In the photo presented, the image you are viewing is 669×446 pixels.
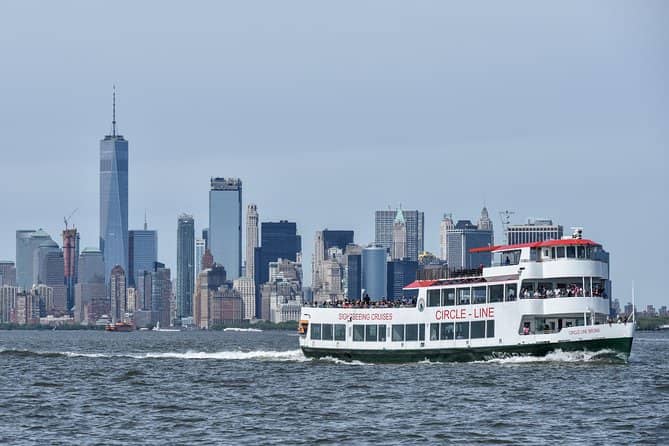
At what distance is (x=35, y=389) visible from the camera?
82.4 meters

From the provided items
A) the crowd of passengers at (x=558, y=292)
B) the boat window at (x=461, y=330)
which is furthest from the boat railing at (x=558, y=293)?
the boat window at (x=461, y=330)

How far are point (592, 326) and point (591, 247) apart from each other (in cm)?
569

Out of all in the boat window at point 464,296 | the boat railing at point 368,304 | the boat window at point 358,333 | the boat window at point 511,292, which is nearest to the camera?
the boat window at point 511,292

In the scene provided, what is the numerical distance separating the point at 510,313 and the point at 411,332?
875 centimetres

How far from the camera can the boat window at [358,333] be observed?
9675 cm

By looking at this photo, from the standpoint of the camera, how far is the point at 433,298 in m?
93.4

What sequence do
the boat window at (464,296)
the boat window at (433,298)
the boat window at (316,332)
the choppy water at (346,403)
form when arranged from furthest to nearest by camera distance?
the boat window at (316,332) < the boat window at (433,298) < the boat window at (464,296) < the choppy water at (346,403)

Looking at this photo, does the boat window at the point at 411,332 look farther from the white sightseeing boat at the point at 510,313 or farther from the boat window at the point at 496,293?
the boat window at the point at 496,293

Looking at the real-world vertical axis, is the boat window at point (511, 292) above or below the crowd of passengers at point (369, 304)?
above

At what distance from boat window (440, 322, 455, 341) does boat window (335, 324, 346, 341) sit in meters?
8.79

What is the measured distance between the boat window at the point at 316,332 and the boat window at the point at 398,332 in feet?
25.4

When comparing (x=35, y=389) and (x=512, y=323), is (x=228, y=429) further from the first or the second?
(x=512, y=323)

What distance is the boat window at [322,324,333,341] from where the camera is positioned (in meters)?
99.4

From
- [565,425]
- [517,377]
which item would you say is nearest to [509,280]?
[517,377]
